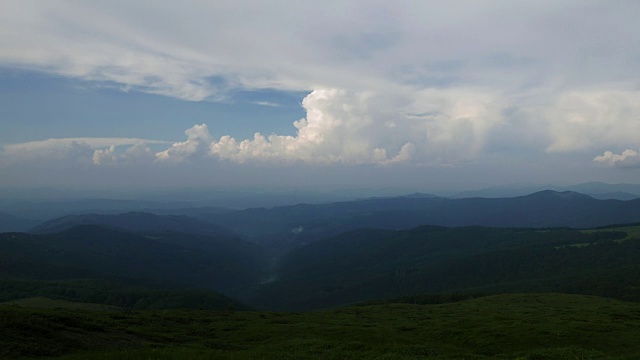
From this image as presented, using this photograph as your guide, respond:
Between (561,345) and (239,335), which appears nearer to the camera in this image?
(561,345)

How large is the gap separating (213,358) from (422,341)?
27250mm

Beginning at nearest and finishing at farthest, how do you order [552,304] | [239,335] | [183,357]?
1. [183,357]
2. [239,335]
3. [552,304]

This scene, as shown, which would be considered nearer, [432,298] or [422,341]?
[422,341]

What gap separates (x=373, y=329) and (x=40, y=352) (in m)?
38.1

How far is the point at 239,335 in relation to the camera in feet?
166

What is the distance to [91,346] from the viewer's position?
31047 millimetres

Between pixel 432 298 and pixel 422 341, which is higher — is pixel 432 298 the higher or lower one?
the lower one

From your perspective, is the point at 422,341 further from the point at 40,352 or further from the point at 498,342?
the point at 40,352

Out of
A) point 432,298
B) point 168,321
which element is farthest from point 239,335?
point 432,298

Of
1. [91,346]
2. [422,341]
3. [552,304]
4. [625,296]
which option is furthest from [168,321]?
[625,296]


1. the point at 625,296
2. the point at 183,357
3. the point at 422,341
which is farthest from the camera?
the point at 625,296

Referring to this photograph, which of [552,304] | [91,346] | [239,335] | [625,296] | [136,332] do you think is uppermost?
[91,346]

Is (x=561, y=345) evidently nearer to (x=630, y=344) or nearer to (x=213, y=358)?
(x=630, y=344)

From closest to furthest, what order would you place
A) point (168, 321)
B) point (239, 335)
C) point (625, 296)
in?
1. point (239, 335)
2. point (168, 321)
3. point (625, 296)
